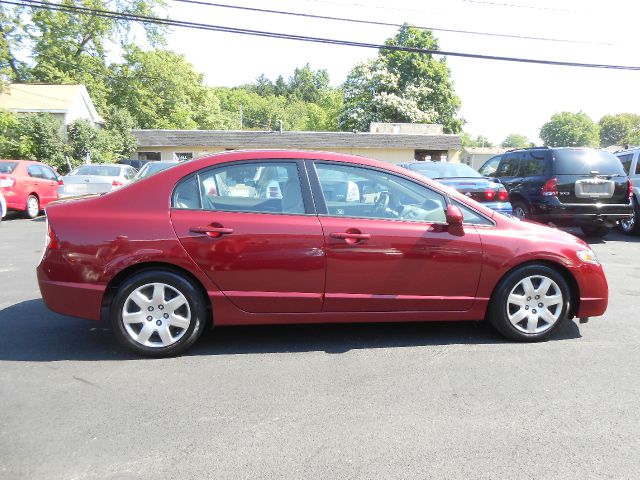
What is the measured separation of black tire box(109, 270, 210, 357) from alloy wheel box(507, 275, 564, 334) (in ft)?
8.22

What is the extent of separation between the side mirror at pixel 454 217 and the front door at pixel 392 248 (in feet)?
0.19

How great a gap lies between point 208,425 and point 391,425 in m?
1.06

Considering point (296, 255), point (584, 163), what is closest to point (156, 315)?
point (296, 255)

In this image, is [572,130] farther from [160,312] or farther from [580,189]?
[160,312]

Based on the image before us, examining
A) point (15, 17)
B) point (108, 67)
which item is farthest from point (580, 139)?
point (15, 17)

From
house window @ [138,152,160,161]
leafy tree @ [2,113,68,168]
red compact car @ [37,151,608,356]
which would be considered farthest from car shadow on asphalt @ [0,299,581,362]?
house window @ [138,152,160,161]

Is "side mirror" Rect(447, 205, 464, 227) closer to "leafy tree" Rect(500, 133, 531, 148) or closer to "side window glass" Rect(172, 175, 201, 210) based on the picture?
"side window glass" Rect(172, 175, 201, 210)

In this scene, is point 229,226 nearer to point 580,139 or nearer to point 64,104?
point 64,104

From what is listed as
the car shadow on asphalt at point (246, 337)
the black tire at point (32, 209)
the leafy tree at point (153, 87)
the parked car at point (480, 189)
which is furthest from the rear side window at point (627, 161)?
the leafy tree at point (153, 87)

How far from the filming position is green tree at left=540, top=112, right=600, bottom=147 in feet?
359

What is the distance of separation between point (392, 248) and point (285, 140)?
31.7m

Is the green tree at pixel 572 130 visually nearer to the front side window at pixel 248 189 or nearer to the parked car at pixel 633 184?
the parked car at pixel 633 184

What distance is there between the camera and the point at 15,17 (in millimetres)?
31531

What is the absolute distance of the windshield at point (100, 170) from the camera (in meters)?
12.8
